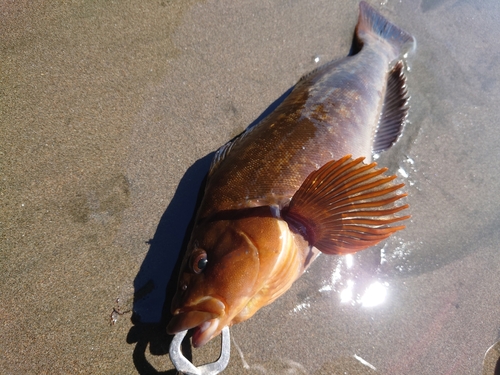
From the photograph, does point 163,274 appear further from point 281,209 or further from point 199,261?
point 281,209

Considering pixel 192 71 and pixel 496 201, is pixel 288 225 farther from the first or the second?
pixel 496 201

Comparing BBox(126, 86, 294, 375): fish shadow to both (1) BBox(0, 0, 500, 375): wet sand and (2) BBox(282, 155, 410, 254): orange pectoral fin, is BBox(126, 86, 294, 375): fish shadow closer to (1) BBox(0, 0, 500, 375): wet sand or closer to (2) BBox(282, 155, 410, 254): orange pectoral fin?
(1) BBox(0, 0, 500, 375): wet sand

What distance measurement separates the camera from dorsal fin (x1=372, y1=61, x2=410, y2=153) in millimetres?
3727

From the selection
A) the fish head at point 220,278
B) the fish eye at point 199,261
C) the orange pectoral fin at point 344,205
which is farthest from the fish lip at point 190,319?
the orange pectoral fin at point 344,205

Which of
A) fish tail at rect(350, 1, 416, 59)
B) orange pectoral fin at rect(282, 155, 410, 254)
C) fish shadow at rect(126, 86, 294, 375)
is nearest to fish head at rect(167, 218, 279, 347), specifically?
orange pectoral fin at rect(282, 155, 410, 254)

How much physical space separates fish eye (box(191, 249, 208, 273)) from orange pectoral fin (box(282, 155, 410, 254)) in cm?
64

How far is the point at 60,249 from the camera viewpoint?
274cm

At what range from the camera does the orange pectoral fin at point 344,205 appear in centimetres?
235

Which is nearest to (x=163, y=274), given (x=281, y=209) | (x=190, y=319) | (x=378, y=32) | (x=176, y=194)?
(x=176, y=194)

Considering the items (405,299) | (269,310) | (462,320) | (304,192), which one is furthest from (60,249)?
(462,320)

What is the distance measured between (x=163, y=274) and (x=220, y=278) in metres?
0.90

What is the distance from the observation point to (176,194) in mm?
3119

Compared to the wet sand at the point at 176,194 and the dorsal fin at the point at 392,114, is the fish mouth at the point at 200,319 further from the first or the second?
the dorsal fin at the point at 392,114

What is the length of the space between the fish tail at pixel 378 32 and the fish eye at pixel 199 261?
323 centimetres
